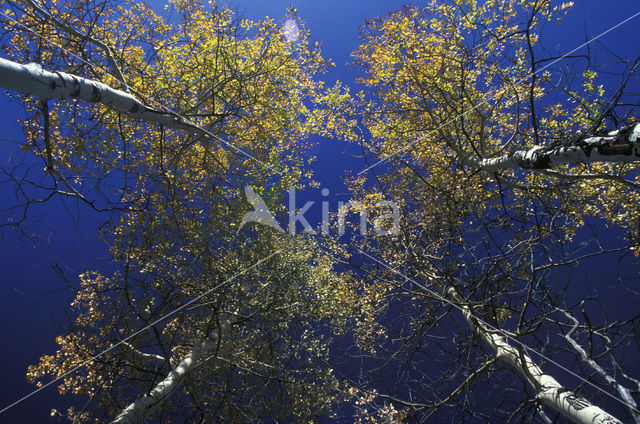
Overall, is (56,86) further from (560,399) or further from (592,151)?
(560,399)

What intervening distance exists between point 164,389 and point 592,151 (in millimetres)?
5122

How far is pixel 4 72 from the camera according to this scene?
6.68ft

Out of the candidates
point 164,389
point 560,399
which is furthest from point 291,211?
point 560,399

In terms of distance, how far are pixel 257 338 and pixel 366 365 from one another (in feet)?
30.9

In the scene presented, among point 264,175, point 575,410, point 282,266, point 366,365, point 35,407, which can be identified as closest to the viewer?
point 575,410

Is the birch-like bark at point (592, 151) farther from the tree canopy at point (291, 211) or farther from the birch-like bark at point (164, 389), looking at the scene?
the birch-like bark at point (164, 389)

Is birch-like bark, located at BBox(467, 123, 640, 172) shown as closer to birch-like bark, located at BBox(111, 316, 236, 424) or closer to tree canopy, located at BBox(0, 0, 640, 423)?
tree canopy, located at BBox(0, 0, 640, 423)

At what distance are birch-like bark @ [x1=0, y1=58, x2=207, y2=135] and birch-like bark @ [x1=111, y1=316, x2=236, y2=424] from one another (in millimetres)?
2493

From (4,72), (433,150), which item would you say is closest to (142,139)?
(4,72)

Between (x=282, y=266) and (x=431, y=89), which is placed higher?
(x=431, y=89)

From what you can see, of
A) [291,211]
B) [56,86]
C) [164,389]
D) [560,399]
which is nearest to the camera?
[56,86]

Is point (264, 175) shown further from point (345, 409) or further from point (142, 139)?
point (345, 409)

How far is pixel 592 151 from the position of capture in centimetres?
240

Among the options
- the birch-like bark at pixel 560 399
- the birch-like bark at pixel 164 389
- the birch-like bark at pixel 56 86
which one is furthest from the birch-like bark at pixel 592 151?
the birch-like bark at pixel 56 86
